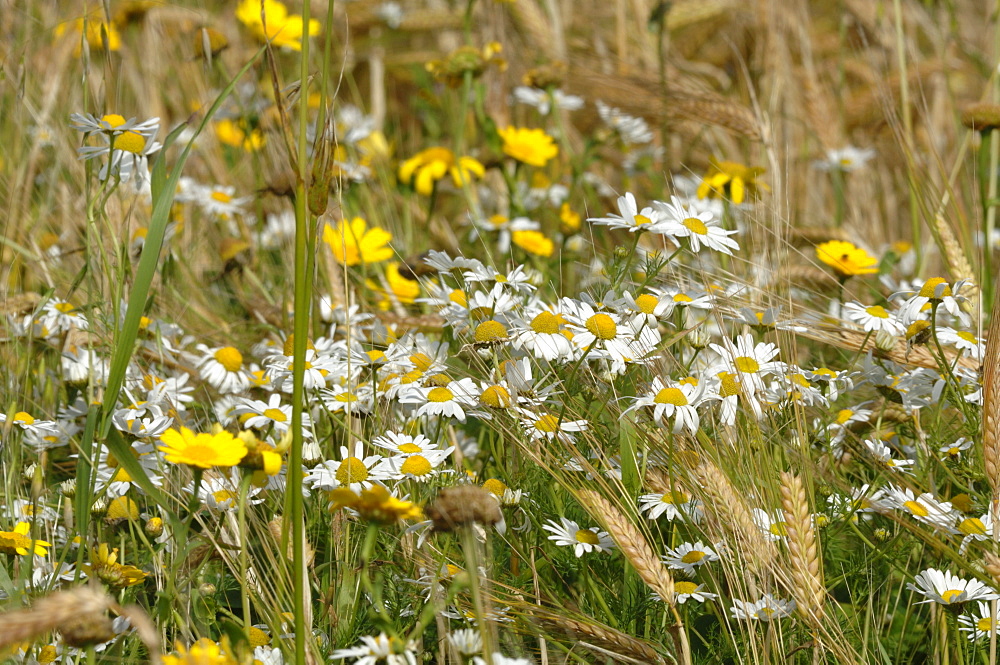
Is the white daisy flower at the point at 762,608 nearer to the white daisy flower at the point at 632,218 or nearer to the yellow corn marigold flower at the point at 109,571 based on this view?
the white daisy flower at the point at 632,218

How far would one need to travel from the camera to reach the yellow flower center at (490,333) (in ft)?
4.35

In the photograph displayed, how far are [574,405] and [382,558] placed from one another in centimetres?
33

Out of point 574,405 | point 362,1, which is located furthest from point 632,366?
point 362,1

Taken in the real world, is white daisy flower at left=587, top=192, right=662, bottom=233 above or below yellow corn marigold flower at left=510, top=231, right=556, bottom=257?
above

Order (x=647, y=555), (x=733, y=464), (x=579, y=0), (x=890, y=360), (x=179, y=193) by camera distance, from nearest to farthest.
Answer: (x=647, y=555) < (x=733, y=464) < (x=890, y=360) < (x=179, y=193) < (x=579, y=0)

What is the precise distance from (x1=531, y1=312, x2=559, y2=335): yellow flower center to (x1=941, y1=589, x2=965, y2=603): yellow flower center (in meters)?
0.59

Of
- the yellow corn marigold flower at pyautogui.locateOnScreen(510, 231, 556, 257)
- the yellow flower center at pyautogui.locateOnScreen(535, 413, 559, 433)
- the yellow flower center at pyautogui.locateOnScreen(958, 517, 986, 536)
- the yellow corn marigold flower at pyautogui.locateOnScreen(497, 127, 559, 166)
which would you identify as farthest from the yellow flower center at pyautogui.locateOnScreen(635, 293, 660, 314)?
the yellow corn marigold flower at pyautogui.locateOnScreen(497, 127, 559, 166)

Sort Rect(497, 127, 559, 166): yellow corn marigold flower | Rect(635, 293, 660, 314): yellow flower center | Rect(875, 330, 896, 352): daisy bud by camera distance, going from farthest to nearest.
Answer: Rect(497, 127, 559, 166): yellow corn marigold flower → Rect(875, 330, 896, 352): daisy bud → Rect(635, 293, 660, 314): yellow flower center

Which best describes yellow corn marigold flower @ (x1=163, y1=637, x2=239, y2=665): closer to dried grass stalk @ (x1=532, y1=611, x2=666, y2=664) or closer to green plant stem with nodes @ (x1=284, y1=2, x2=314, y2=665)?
green plant stem with nodes @ (x1=284, y1=2, x2=314, y2=665)

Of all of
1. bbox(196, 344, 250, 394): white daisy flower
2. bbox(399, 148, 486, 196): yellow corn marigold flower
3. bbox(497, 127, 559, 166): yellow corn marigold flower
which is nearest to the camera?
bbox(196, 344, 250, 394): white daisy flower

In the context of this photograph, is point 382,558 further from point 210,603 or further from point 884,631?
point 884,631

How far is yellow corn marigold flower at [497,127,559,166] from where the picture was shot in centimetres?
245

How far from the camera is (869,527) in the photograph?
1.47 meters

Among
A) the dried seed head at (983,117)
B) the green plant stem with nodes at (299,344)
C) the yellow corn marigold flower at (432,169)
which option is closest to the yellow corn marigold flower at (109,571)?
the green plant stem with nodes at (299,344)
